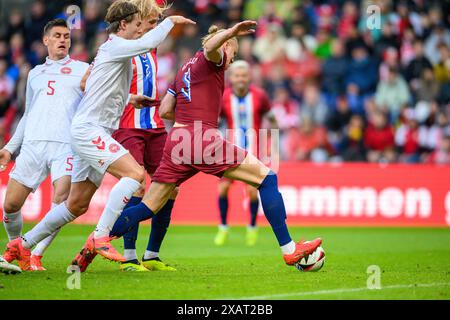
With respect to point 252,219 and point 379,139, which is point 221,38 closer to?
point 252,219

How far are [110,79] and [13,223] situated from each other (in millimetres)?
2020

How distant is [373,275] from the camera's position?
805cm

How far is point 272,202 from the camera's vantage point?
8.10m

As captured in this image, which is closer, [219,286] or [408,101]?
[219,286]

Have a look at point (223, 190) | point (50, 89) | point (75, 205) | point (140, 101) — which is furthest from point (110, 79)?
point (223, 190)

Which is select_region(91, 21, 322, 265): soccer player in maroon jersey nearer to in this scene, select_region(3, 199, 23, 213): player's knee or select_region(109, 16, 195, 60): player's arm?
select_region(109, 16, 195, 60): player's arm

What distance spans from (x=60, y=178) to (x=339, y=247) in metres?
5.04

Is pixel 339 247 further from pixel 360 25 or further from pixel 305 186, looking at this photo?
pixel 360 25

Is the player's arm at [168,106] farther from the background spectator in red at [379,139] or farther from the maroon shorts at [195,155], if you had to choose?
the background spectator in red at [379,139]

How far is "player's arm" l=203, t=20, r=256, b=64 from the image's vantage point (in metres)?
7.54
